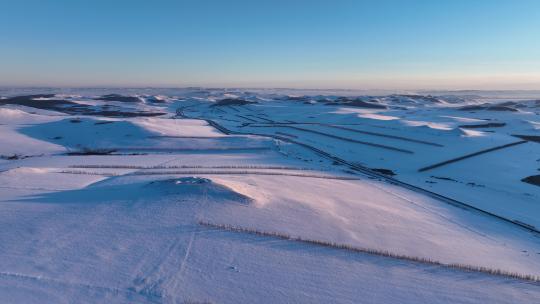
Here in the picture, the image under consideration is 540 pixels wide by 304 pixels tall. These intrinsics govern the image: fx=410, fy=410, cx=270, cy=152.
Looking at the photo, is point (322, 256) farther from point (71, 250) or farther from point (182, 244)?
point (71, 250)

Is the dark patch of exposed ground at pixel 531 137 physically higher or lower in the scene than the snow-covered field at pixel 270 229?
higher

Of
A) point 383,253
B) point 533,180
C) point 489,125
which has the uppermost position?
point 489,125

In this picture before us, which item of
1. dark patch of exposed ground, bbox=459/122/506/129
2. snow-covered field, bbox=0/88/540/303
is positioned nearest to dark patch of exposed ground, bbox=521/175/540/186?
snow-covered field, bbox=0/88/540/303

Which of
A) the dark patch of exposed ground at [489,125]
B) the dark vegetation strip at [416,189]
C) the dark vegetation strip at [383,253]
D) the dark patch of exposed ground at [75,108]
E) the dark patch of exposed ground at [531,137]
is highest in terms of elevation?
the dark patch of exposed ground at [75,108]

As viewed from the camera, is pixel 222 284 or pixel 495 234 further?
pixel 495 234

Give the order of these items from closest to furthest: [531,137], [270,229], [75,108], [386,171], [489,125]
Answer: [270,229]
[386,171]
[531,137]
[489,125]
[75,108]

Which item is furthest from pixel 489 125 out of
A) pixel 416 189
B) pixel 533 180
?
pixel 416 189

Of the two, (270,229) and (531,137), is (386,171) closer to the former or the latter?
(270,229)

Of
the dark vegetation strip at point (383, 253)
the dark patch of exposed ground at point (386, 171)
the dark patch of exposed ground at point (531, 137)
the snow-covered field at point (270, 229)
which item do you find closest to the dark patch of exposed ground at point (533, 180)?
the snow-covered field at point (270, 229)

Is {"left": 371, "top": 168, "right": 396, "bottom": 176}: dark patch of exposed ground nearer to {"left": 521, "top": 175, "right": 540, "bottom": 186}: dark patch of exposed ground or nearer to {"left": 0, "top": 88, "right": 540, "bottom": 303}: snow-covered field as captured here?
{"left": 0, "top": 88, "right": 540, "bottom": 303}: snow-covered field

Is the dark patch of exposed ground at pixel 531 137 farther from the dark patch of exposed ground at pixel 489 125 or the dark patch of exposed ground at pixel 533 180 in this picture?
the dark patch of exposed ground at pixel 533 180

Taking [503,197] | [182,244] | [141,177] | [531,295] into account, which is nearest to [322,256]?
[182,244]
